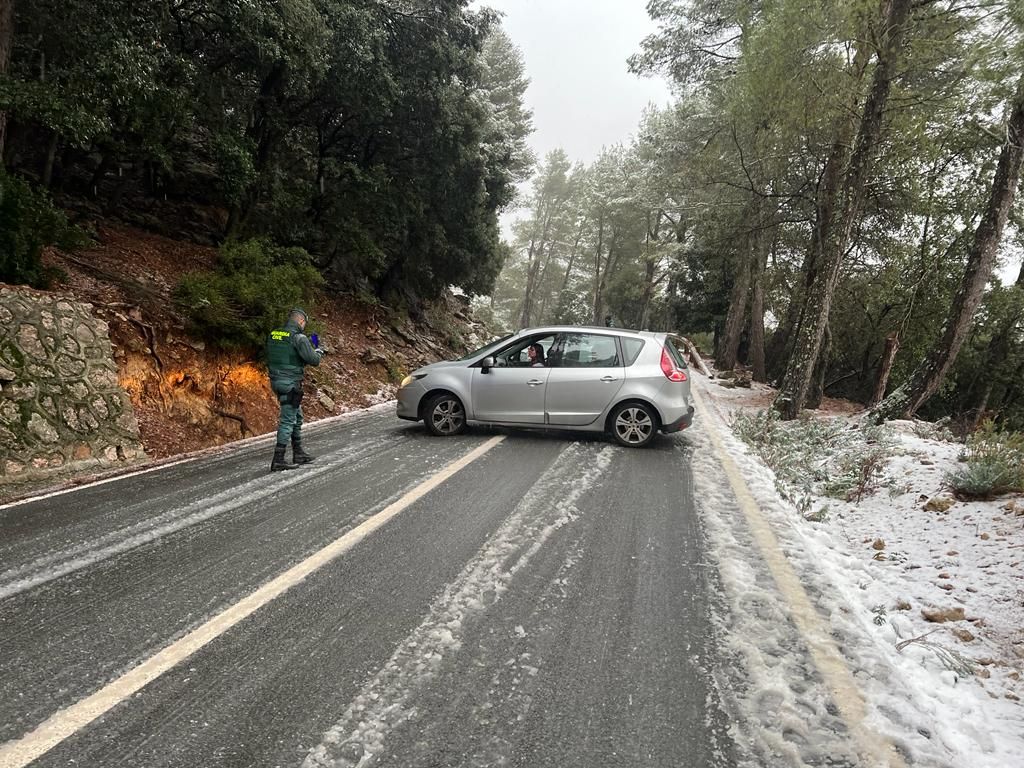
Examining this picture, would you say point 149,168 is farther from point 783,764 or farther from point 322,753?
point 783,764

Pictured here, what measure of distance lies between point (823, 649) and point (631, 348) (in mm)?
4816

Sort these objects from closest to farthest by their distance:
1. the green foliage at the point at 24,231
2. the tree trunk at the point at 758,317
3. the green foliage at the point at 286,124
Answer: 1. the green foliage at the point at 24,231
2. the green foliage at the point at 286,124
3. the tree trunk at the point at 758,317

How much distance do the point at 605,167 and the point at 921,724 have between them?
44.0 meters

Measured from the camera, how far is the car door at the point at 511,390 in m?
7.19

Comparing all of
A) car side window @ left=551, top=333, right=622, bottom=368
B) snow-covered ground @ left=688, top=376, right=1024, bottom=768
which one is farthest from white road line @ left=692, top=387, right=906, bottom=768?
car side window @ left=551, top=333, right=622, bottom=368

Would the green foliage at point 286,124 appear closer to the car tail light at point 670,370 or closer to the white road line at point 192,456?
the white road line at point 192,456

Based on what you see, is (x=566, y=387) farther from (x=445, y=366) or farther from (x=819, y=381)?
(x=819, y=381)

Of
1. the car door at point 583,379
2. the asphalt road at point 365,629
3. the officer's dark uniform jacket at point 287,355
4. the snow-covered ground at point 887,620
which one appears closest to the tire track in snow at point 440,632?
the asphalt road at point 365,629

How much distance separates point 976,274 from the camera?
28.4ft

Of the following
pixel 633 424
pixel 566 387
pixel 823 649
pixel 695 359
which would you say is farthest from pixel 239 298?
pixel 695 359

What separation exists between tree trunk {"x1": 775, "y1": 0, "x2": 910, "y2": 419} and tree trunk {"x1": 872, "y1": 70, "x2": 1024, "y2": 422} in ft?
4.74

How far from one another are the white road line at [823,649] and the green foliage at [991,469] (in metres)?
1.95

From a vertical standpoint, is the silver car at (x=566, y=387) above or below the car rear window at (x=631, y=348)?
below

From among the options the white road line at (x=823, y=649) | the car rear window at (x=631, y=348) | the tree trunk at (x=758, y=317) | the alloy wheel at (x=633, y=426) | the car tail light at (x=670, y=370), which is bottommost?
the white road line at (x=823, y=649)
